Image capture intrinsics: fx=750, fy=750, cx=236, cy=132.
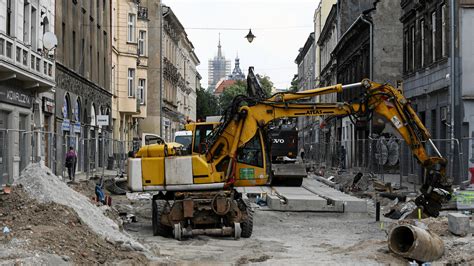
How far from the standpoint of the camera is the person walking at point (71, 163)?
2447cm

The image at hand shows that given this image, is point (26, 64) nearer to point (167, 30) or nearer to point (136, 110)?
point (136, 110)

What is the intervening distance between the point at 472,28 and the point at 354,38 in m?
24.4

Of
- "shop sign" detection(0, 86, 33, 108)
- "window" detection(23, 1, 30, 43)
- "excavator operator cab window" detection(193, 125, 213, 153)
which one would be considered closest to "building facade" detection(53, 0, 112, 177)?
"shop sign" detection(0, 86, 33, 108)

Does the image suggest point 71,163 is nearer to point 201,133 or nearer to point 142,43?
point 201,133

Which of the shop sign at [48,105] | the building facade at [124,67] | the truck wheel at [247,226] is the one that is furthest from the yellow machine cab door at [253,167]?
the building facade at [124,67]

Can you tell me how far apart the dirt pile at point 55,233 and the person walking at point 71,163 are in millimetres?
11094

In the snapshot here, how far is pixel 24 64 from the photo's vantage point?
2544 cm

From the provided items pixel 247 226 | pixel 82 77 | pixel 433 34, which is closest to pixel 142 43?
pixel 82 77

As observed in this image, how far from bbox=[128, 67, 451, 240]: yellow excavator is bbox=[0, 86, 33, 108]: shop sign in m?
10.1

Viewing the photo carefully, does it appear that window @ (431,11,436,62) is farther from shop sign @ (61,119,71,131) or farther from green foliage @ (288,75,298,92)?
green foliage @ (288,75,298,92)

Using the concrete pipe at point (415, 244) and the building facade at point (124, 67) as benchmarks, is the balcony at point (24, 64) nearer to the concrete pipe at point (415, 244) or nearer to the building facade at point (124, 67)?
the concrete pipe at point (415, 244)

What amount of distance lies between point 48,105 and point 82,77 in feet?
23.4

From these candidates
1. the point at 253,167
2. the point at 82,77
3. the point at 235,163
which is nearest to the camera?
the point at 235,163

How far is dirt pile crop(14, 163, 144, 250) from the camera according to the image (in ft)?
41.2
